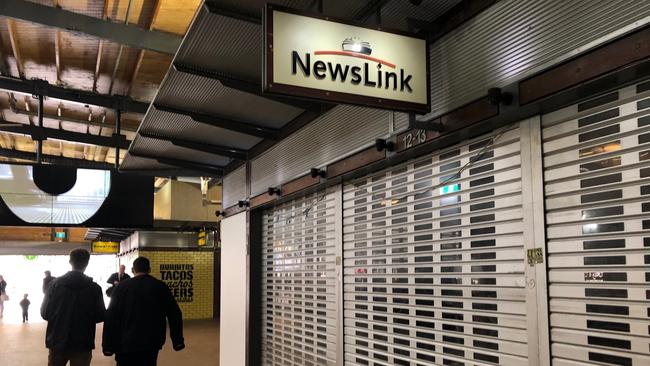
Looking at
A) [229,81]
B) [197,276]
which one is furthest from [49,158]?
[229,81]

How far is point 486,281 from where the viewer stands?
3.56 m

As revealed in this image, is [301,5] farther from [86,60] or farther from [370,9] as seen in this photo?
[86,60]

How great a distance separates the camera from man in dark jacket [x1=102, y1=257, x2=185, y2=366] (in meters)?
5.21

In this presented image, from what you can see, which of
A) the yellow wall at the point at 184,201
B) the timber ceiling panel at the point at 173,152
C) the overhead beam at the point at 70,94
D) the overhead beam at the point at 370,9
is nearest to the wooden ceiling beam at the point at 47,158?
the overhead beam at the point at 70,94

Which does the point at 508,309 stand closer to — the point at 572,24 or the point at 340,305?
the point at 572,24

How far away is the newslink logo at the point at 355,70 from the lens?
327cm

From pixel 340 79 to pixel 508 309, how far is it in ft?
5.25

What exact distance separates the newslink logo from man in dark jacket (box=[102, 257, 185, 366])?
2973 millimetres

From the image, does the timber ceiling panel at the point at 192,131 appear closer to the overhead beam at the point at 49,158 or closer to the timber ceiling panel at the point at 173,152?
the timber ceiling panel at the point at 173,152

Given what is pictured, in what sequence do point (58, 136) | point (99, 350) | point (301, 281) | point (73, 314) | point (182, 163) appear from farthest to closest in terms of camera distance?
point (99, 350) < point (58, 136) < point (182, 163) < point (301, 281) < point (73, 314)

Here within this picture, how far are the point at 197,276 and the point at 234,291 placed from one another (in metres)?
12.5

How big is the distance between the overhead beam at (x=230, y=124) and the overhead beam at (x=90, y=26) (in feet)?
3.58

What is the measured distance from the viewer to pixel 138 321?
17.1 feet

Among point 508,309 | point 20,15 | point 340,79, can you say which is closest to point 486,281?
point 508,309
